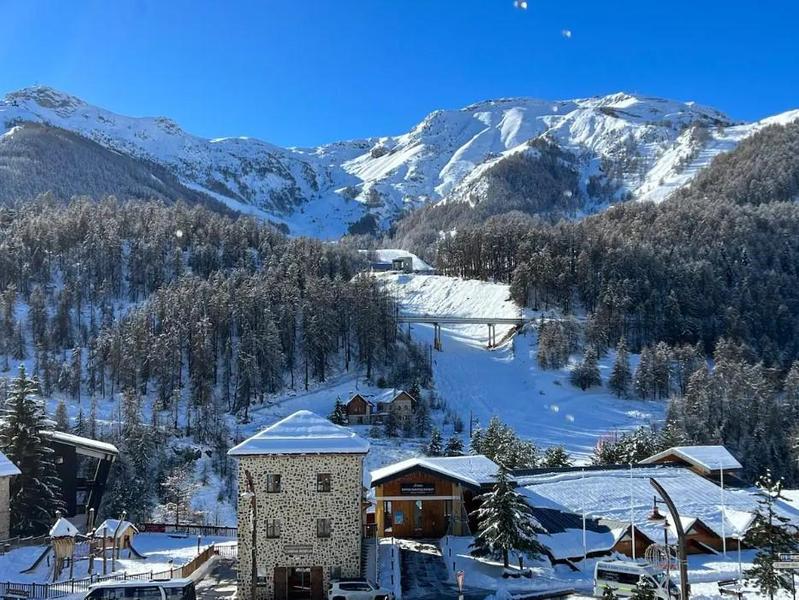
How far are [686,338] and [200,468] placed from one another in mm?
74160

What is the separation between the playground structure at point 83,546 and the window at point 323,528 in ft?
27.3

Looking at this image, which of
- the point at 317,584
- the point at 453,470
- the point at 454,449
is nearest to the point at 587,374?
the point at 454,449

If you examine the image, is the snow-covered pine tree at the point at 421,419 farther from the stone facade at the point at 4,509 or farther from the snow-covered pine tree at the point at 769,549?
the snow-covered pine tree at the point at 769,549

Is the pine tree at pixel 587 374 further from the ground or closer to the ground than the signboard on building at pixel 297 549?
further from the ground

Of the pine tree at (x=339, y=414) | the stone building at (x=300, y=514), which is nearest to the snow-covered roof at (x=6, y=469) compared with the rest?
the stone building at (x=300, y=514)

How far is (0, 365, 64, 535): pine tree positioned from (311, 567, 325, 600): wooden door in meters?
19.0

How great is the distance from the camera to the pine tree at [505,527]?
2978cm

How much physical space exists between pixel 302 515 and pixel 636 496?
19.3 meters

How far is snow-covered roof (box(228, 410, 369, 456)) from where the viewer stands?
27469 mm

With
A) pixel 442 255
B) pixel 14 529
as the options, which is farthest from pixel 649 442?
pixel 442 255

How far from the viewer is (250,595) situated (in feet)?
87.0

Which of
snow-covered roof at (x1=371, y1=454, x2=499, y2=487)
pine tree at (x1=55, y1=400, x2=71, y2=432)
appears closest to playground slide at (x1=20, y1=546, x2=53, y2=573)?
snow-covered roof at (x1=371, y1=454, x2=499, y2=487)

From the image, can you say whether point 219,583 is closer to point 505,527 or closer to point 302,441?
point 302,441

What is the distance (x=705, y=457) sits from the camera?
44.6 meters
